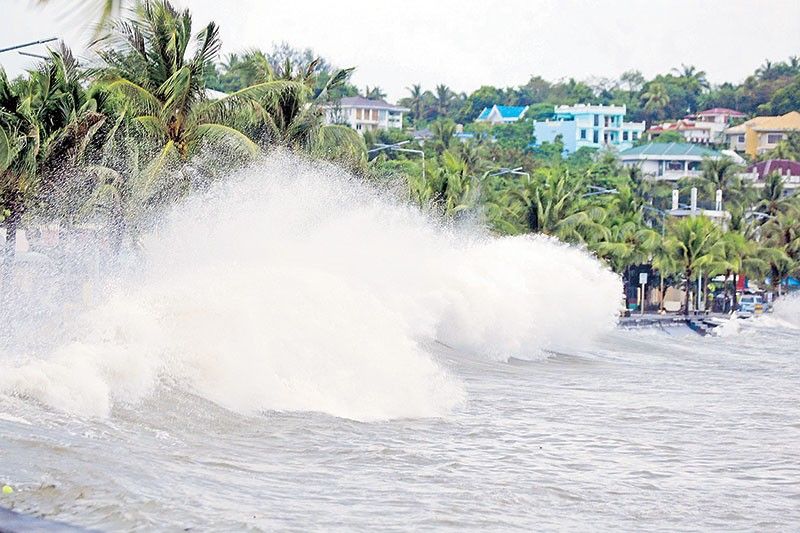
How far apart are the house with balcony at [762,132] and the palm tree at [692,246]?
3271 inches

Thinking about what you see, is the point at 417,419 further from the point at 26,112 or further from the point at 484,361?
the point at 26,112

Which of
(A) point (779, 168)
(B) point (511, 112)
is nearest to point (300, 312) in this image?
(A) point (779, 168)

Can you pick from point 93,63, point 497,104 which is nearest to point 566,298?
point 93,63

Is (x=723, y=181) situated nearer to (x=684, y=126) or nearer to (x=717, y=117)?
(x=684, y=126)

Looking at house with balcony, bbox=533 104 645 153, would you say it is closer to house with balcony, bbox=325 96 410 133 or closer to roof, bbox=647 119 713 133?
roof, bbox=647 119 713 133

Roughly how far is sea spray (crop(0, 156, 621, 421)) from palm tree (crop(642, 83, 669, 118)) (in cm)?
15511

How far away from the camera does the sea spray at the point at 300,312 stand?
47.6 ft

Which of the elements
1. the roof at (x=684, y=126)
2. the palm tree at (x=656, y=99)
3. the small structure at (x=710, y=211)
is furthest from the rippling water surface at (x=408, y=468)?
the palm tree at (x=656, y=99)

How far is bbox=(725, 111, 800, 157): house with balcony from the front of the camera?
156262mm

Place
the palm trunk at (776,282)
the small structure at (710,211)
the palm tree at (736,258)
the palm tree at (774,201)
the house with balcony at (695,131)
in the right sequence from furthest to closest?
the house with balcony at (695,131) < the palm tree at (774,201) < the small structure at (710,211) < the palm trunk at (776,282) < the palm tree at (736,258)

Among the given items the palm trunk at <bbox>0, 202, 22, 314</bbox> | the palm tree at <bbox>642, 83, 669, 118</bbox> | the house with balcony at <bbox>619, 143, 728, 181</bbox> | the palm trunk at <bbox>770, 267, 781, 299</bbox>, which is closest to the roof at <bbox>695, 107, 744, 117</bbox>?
the palm tree at <bbox>642, 83, 669, 118</bbox>

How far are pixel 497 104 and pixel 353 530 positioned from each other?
18341cm

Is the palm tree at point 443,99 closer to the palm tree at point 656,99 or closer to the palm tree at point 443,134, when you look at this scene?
the palm tree at point 656,99

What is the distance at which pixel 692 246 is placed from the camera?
74.4 meters
